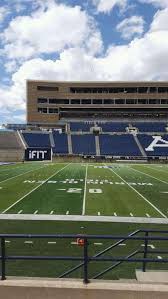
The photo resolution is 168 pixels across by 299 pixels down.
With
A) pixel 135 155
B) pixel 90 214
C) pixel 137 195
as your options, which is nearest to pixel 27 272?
pixel 90 214

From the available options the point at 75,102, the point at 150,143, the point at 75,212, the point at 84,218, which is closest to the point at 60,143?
the point at 150,143

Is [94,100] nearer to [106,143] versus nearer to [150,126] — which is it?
[150,126]

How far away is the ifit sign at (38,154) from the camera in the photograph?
81375 millimetres

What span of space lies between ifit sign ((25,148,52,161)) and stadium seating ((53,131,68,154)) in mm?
5951

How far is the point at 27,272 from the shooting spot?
10.8 m

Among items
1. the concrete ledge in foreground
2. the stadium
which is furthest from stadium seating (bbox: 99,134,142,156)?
the concrete ledge in foreground

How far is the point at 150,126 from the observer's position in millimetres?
105750

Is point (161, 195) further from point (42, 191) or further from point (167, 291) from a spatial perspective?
point (167, 291)

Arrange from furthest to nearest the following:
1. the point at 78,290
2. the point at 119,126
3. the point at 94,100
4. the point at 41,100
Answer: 1. the point at 94,100
2. the point at 41,100
3. the point at 119,126
4. the point at 78,290

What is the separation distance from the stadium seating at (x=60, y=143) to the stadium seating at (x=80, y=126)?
6.60 m

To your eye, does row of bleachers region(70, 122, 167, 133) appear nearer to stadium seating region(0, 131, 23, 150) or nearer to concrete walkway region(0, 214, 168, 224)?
stadium seating region(0, 131, 23, 150)

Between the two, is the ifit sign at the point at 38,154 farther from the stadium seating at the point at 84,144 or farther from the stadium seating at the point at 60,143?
the stadium seating at the point at 84,144

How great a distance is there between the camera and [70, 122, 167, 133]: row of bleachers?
103 metres

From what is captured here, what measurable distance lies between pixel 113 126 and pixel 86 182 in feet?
230
